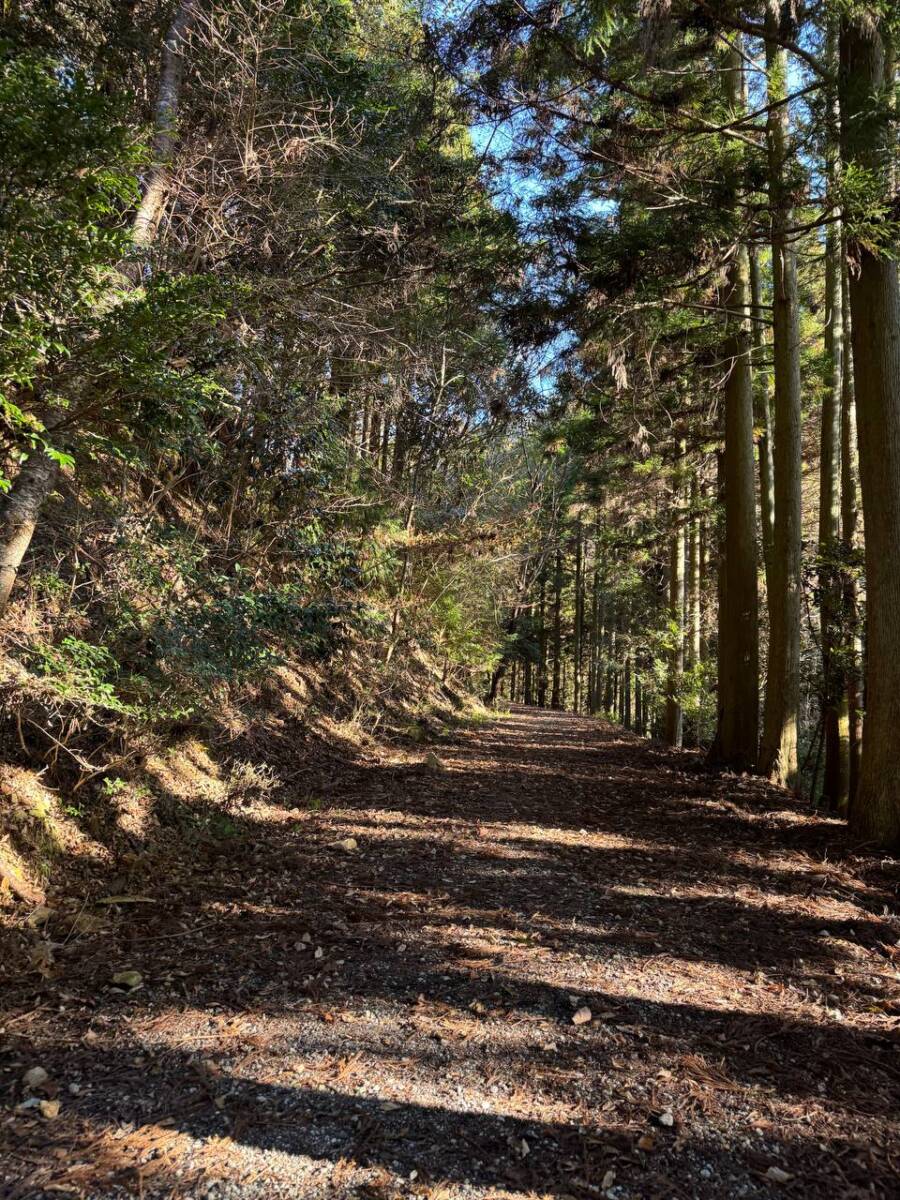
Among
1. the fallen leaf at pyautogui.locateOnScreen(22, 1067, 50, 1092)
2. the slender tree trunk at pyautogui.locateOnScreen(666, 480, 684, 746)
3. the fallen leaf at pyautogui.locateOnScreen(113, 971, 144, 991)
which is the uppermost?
the slender tree trunk at pyautogui.locateOnScreen(666, 480, 684, 746)

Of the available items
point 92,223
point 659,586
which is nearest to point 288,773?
point 92,223

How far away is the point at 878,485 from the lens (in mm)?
5316

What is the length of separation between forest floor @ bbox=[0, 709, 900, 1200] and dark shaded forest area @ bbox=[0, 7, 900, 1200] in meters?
0.02

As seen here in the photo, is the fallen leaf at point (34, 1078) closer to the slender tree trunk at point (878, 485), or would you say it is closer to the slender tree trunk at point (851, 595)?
the slender tree trunk at point (878, 485)

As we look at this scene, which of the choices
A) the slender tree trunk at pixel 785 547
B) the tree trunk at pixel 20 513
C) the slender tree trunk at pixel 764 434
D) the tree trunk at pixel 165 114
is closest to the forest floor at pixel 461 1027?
the tree trunk at pixel 20 513

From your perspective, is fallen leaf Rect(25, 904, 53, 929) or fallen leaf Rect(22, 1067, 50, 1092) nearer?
fallen leaf Rect(22, 1067, 50, 1092)

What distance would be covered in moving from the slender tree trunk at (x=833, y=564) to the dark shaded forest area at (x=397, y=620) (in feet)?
0.27

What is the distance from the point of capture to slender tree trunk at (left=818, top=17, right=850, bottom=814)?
25.5ft

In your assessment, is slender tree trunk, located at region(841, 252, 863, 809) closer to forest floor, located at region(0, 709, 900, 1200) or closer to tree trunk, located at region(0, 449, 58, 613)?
forest floor, located at region(0, 709, 900, 1200)

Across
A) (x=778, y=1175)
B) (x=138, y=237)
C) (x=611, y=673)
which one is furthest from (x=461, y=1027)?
(x=611, y=673)

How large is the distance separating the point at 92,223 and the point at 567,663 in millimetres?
37279

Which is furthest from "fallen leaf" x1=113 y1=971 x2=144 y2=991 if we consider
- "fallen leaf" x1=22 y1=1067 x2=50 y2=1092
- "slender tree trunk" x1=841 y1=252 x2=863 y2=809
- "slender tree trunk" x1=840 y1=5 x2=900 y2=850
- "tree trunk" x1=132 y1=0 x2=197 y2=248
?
"slender tree trunk" x1=841 y1=252 x2=863 y2=809

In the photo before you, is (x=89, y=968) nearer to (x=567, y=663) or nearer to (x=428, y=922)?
(x=428, y=922)

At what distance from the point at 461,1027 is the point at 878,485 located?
524 centimetres
